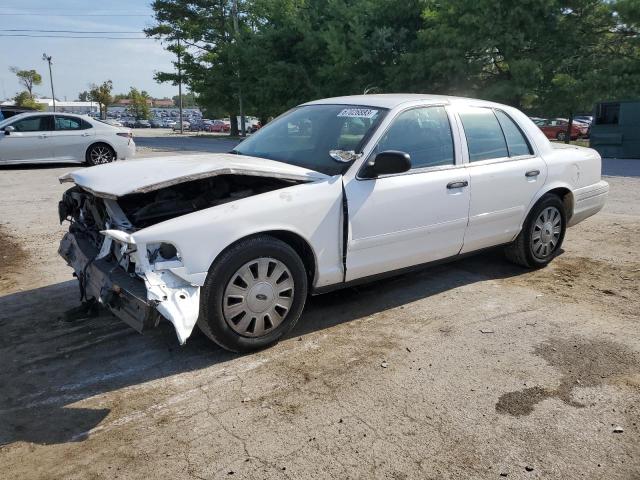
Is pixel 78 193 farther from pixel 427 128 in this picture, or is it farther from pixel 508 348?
pixel 508 348

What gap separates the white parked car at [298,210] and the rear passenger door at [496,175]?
0.5 inches

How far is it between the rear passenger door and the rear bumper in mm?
739

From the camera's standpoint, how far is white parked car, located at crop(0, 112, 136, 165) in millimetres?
13766

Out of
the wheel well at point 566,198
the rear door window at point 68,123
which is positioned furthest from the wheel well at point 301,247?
the rear door window at point 68,123

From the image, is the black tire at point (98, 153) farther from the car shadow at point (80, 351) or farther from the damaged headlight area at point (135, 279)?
the damaged headlight area at point (135, 279)

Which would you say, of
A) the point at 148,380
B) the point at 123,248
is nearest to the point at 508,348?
the point at 148,380

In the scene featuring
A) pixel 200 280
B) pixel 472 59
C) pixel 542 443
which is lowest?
pixel 542 443

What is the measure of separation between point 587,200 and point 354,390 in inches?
157

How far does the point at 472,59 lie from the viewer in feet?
75.6

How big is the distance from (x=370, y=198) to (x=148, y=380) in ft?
6.38

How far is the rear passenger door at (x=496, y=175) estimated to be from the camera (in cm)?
484

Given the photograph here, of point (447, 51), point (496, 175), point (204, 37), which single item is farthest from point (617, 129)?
point (204, 37)

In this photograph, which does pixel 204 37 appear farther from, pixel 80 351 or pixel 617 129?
pixel 80 351

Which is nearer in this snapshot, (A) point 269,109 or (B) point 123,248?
(B) point 123,248
